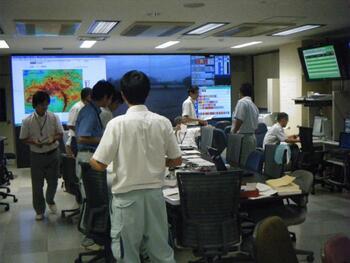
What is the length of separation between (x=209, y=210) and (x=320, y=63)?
533cm

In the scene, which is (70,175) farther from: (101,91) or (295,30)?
(295,30)

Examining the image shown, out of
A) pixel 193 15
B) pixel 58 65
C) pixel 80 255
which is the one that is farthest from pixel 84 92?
pixel 58 65

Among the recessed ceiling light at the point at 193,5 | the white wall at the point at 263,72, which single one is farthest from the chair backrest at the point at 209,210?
the white wall at the point at 263,72

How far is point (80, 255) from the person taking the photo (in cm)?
410

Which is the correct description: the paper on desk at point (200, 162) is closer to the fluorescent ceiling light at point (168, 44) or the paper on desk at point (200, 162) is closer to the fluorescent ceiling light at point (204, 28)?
the fluorescent ceiling light at point (204, 28)

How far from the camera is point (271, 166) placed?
4.65m

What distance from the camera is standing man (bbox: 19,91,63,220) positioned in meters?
5.58

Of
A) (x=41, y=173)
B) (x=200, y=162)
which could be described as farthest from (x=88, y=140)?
(x=41, y=173)

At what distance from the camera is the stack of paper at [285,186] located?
363 cm

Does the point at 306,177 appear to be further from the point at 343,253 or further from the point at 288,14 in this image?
the point at 288,14

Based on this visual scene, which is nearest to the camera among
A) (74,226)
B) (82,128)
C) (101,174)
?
(101,174)

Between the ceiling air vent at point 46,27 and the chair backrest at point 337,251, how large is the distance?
457 cm

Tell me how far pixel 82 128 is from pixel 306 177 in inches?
81.1

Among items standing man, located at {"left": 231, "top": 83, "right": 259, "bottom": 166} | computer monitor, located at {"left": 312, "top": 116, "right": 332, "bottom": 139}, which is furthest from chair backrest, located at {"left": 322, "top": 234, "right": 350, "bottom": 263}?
computer monitor, located at {"left": 312, "top": 116, "right": 332, "bottom": 139}
